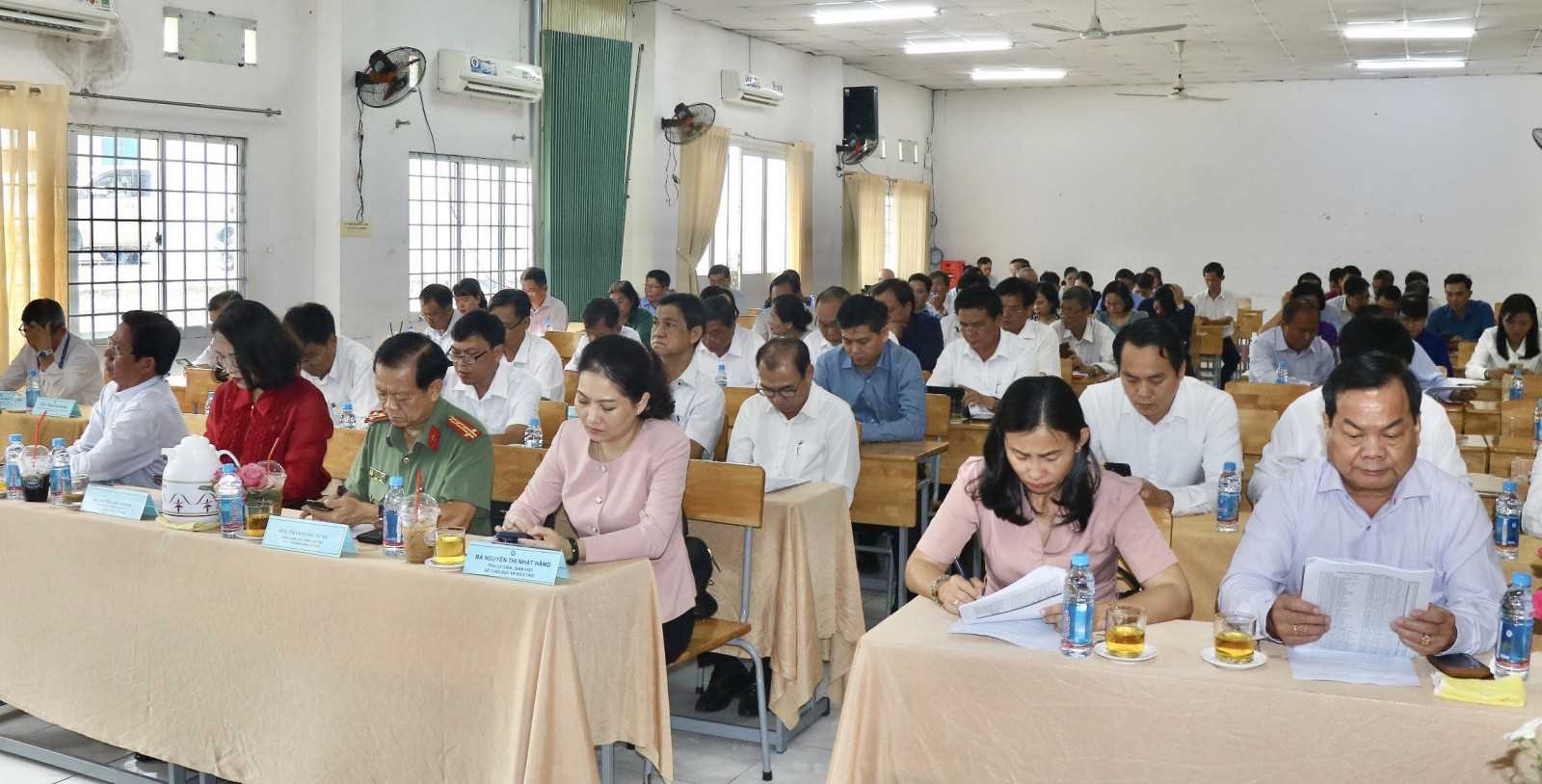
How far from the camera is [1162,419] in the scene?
13.1ft

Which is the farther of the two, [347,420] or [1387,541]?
[347,420]

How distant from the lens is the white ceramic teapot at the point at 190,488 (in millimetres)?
3123

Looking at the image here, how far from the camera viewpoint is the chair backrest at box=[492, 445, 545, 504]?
406 cm

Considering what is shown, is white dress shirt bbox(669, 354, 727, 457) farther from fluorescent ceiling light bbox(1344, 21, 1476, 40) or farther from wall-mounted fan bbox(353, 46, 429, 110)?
fluorescent ceiling light bbox(1344, 21, 1476, 40)

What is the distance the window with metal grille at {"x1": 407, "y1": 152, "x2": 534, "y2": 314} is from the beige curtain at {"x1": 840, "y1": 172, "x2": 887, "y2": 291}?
565 cm

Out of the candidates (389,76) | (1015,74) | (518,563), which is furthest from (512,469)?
(1015,74)

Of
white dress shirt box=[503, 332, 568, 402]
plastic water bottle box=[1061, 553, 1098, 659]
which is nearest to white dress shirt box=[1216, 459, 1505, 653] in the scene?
plastic water bottle box=[1061, 553, 1098, 659]

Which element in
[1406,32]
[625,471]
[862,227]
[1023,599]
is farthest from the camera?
[862,227]

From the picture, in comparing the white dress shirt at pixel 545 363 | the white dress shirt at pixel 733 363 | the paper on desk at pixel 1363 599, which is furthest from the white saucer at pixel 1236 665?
the white dress shirt at pixel 733 363

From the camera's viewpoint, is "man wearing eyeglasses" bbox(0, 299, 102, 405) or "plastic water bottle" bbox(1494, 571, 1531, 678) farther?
"man wearing eyeglasses" bbox(0, 299, 102, 405)

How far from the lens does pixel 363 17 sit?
8336 mm

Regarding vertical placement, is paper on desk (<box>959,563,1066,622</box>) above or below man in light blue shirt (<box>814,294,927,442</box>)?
below

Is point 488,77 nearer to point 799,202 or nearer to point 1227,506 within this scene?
point 799,202

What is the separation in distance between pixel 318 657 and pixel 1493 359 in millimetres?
6880
